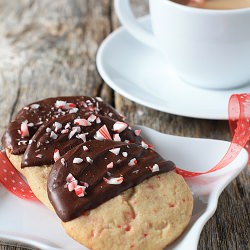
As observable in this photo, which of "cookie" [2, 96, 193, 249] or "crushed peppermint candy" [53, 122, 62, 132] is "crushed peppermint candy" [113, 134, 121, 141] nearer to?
"cookie" [2, 96, 193, 249]

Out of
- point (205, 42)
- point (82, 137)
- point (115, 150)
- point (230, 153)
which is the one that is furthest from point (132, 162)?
point (205, 42)

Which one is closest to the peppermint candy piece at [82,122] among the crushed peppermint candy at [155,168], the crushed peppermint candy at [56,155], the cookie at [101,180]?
the cookie at [101,180]

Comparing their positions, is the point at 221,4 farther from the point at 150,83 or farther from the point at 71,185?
the point at 71,185

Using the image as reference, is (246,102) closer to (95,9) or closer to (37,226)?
(37,226)

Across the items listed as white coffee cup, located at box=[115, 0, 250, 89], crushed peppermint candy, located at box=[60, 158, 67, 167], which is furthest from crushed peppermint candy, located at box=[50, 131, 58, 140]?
white coffee cup, located at box=[115, 0, 250, 89]

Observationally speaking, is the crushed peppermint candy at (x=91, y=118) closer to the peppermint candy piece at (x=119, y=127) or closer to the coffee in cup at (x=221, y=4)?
the peppermint candy piece at (x=119, y=127)
